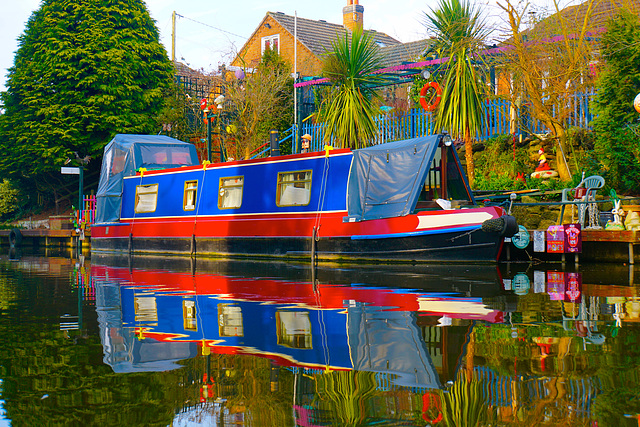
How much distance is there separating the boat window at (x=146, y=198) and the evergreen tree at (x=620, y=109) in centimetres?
1158

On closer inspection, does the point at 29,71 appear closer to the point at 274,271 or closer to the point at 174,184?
the point at 174,184

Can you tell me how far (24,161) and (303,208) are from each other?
1922 centimetres

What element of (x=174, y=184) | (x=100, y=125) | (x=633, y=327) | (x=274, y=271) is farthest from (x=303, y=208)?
(x=100, y=125)

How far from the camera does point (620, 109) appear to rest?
1463cm

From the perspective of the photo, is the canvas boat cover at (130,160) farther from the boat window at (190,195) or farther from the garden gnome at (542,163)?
the garden gnome at (542,163)

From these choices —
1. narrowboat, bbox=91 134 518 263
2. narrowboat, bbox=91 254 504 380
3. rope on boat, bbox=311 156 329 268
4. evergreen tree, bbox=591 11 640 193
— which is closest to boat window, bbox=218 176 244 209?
narrowboat, bbox=91 134 518 263

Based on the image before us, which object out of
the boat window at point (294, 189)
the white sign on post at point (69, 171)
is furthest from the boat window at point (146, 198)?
the white sign on post at point (69, 171)

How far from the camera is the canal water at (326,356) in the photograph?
3.25 metres

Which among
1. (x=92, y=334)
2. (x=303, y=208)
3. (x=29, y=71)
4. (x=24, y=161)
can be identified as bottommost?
(x=92, y=334)

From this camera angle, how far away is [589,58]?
19172 millimetres

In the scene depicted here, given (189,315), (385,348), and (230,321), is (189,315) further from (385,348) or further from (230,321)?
(385,348)

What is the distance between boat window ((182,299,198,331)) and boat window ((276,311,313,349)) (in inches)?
29.2

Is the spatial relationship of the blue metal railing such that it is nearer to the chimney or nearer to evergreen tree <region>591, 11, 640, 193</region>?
evergreen tree <region>591, 11, 640, 193</region>

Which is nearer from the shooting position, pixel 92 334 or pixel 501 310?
pixel 92 334
